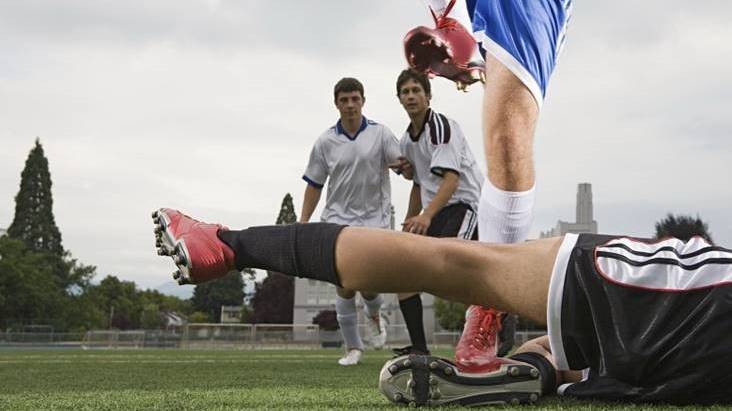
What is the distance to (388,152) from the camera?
799 cm

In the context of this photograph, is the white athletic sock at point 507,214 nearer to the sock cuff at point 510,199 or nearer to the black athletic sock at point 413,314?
the sock cuff at point 510,199

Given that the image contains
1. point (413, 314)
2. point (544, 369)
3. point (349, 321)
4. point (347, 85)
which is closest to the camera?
point (544, 369)

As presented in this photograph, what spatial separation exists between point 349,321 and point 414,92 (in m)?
3.03

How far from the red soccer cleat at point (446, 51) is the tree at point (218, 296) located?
129m

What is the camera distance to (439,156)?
21.1 ft

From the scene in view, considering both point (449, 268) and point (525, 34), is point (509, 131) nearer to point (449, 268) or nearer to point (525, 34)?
point (525, 34)

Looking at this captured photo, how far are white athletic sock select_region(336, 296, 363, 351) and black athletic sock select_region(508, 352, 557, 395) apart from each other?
19.6 feet

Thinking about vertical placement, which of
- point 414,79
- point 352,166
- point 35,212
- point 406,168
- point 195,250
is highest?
point 35,212

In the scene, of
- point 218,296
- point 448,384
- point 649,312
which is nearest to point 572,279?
point 649,312

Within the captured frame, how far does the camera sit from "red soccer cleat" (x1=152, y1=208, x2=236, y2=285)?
2.31 m

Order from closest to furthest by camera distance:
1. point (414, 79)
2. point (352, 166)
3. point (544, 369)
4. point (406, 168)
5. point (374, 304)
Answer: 1. point (544, 369)
2. point (414, 79)
3. point (406, 168)
4. point (352, 166)
5. point (374, 304)

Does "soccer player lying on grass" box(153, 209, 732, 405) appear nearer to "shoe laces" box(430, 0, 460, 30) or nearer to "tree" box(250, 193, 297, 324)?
"shoe laces" box(430, 0, 460, 30)

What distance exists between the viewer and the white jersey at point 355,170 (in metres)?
7.97

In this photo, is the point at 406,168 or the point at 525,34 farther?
the point at 406,168
